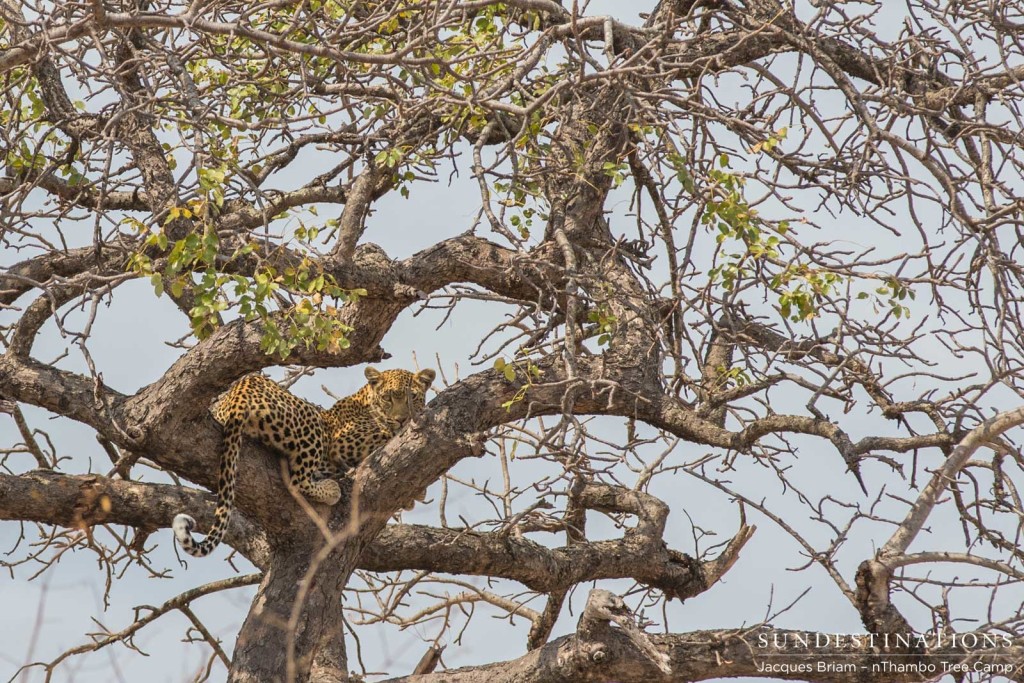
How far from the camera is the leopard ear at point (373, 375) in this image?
7.73 metres

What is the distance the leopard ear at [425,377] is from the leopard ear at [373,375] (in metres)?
0.25

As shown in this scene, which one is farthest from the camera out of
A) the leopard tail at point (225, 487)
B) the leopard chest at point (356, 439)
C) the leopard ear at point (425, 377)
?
the leopard ear at point (425, 377)

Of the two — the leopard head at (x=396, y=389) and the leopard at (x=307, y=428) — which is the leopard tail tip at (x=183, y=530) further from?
the leopard head at (x=396, y=389)

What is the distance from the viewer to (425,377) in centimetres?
766

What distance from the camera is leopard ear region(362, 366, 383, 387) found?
7.73 metres

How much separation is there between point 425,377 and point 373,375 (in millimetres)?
342

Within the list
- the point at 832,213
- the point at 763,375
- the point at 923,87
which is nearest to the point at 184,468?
the point at 763,375

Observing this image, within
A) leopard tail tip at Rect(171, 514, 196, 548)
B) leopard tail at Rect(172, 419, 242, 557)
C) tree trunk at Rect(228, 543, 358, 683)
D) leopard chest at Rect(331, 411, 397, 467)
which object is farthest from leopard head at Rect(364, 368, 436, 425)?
leopard tail tip at Rect(171, 514, 196, 548)

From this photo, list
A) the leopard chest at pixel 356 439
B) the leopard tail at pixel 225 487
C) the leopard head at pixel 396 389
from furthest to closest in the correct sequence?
the leopard head at pixel 396 389, the leopard chest at pixel 356 439, the leopard tail at pixel 225 487

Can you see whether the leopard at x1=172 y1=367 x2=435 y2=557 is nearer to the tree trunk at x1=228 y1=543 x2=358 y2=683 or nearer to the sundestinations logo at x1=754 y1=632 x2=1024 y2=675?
the tree trunk at x1=228 y1=543 x2=358 y2=683

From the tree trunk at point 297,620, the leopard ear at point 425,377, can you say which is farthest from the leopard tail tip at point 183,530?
the leopard ear at point 425,377

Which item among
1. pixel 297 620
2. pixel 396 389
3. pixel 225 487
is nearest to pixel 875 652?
pixel 297 620

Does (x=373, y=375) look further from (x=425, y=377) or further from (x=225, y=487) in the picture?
(x=225, y=487)

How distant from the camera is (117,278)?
543 cm
